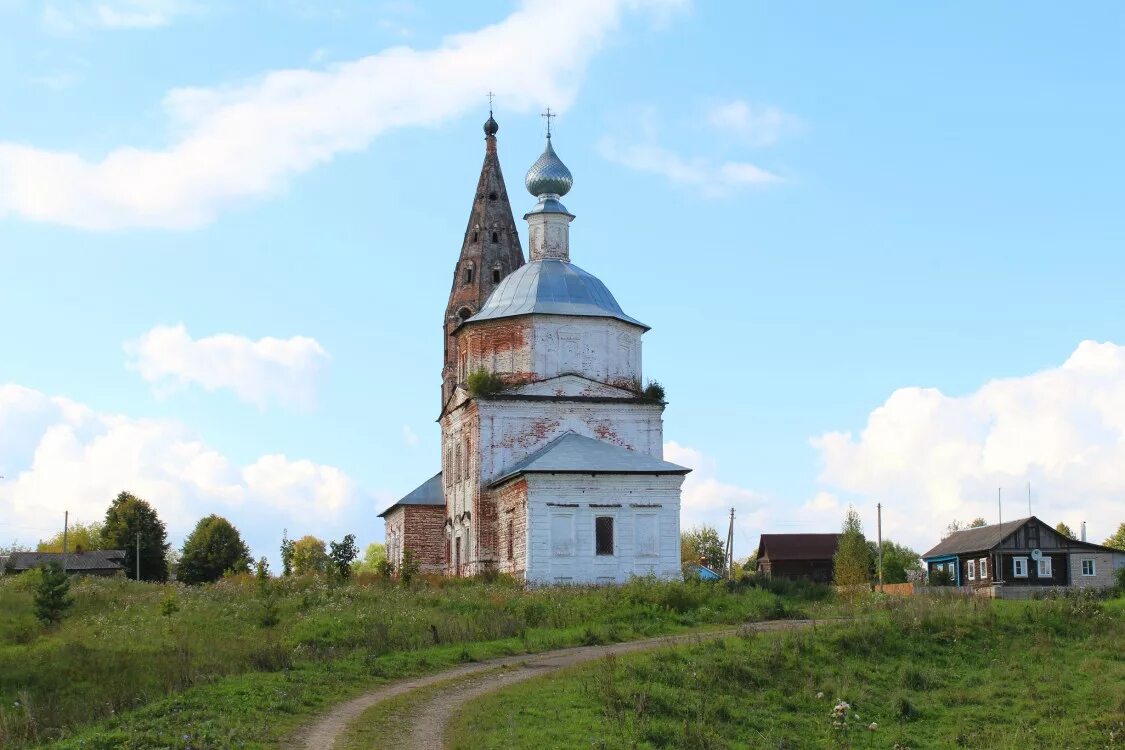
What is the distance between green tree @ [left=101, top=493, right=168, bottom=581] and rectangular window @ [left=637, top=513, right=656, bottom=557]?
33944 mm

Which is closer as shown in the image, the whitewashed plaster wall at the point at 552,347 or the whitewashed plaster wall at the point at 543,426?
the whitewashed plaster wall at the point at 543,426

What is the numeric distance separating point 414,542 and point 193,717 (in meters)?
30.2

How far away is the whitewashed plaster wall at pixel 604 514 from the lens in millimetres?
34875

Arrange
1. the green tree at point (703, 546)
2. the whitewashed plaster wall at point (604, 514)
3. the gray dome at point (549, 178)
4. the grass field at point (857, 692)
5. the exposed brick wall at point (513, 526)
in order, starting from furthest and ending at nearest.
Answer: the green tree at point (703, 546) → the gray dome at point (549, 178) → the exposed brick wall at point (513, 526) → the whitewashed plaster wall at point (604, 514) → the grass field at point (857, 692)

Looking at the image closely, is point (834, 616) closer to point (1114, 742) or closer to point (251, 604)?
point (1114, 742)

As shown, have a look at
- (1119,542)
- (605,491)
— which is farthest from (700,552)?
(605,491)

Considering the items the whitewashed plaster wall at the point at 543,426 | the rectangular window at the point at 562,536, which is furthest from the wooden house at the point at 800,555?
the rectangular window at the point at 562,536

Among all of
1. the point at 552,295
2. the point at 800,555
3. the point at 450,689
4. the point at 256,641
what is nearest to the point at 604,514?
the point at 552,295

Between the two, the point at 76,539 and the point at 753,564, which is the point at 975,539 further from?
the point at 76,539

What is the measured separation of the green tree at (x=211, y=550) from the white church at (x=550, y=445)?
16.8 m

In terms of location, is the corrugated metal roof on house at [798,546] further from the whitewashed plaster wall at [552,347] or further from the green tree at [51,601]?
the green tree at [51,601]

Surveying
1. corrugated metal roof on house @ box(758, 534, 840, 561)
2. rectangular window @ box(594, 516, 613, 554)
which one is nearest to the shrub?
rectangular window @ box(594, 516, 613, 554)

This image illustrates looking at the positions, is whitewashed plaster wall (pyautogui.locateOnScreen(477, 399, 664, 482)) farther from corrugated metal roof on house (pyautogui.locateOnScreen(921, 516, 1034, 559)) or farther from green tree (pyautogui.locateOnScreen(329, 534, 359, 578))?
corrugated metal roof on house (pyautogui.locateOnScreen(921, 516, 1034, 559))

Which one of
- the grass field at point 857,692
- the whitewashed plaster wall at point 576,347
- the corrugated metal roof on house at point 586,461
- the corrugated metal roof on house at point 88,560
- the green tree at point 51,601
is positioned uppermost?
the whitewashed plaster wall at point 576,347
